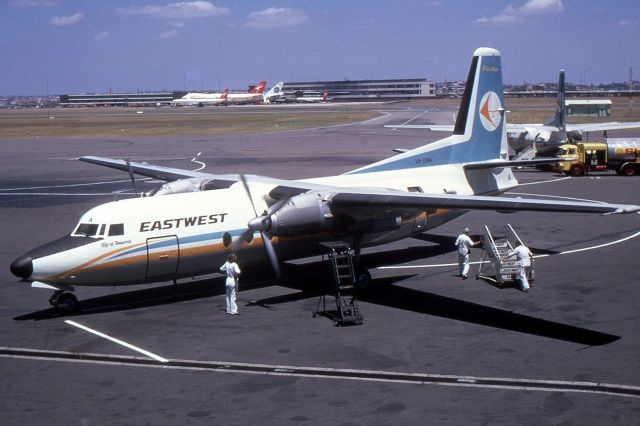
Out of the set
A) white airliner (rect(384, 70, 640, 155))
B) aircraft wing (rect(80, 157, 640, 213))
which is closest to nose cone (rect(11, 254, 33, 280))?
aircraft wing (rect(80, 157, 640, 213))

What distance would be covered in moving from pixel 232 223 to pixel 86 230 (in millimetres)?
4212

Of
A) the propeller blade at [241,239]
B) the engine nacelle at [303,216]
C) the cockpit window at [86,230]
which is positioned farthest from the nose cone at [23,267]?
the engine nacelle at [303,216]

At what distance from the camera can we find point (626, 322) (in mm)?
18328

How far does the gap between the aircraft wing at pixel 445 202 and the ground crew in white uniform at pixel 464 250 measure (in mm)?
2865

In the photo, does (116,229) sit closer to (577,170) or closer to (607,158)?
(577,170)

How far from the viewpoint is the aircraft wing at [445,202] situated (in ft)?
59.3

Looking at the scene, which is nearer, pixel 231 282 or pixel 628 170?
pixel 231 282

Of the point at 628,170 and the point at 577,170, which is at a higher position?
the point at 577,170

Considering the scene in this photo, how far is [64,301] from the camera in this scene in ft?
65.3

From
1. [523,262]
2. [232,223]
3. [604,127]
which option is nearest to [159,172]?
[232,223]

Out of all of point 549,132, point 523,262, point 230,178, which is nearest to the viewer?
point 523,262

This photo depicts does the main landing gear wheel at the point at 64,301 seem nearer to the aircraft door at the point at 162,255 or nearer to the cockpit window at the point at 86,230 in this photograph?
the cockpit window at the point at 86,230

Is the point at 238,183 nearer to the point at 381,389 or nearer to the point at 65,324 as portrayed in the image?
the point at 65,324

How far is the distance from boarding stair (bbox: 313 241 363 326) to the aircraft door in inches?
170
